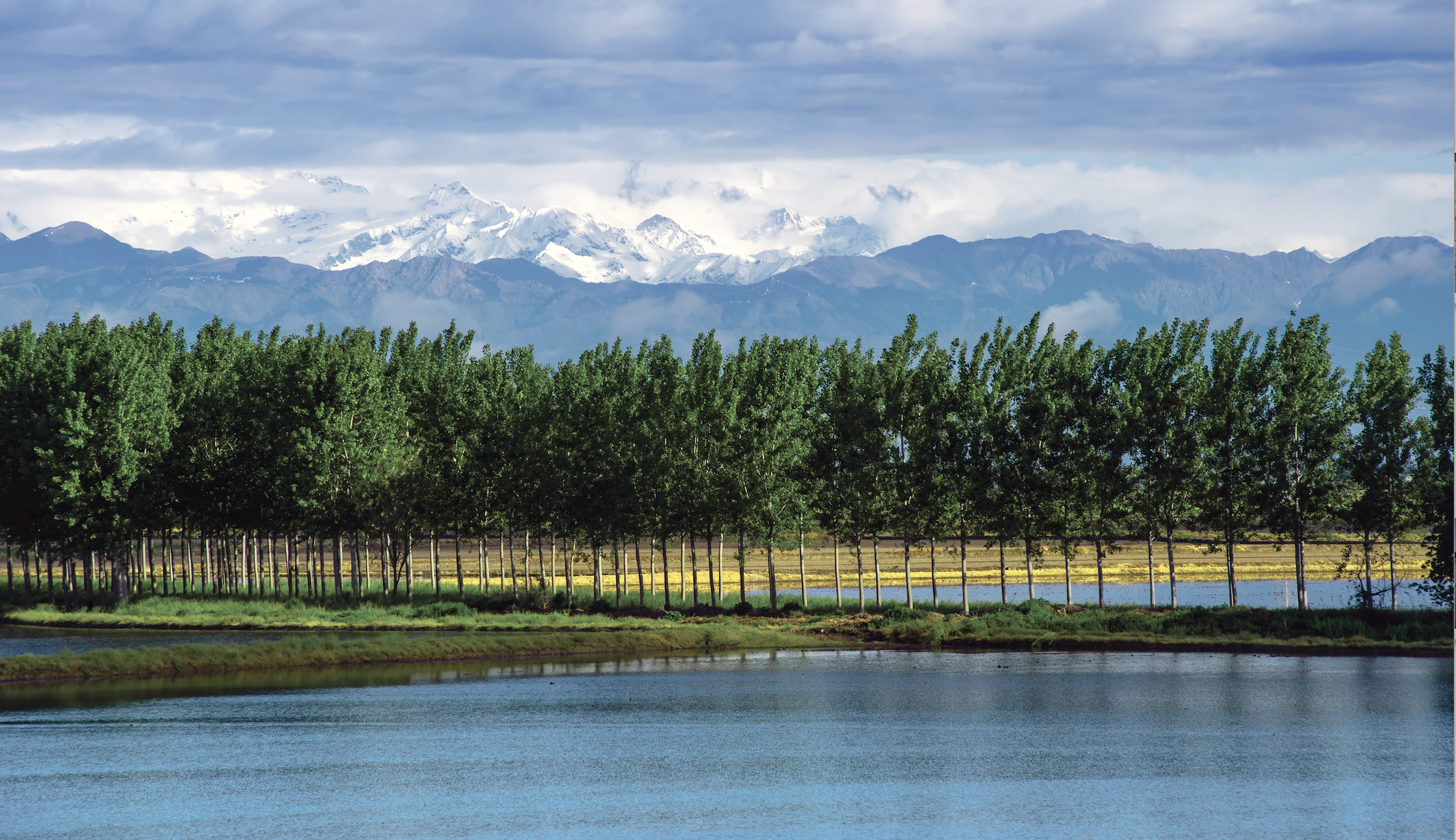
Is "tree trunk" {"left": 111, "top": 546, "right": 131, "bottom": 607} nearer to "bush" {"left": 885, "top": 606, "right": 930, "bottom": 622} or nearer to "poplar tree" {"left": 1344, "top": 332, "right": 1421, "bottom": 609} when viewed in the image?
"bush" {"left": 885, "top": 606, "right": 930, "bottom": 622}

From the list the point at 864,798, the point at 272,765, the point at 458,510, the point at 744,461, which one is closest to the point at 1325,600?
the point at 744,461

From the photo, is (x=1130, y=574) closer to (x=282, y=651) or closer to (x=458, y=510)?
(x=458, y=510)

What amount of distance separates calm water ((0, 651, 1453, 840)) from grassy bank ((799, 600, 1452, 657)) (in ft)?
18.7

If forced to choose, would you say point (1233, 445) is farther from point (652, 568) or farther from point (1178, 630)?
point (652, 568)

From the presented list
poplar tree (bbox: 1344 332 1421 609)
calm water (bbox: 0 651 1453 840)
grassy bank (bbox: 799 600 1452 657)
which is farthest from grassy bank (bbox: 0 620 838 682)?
poplar tree (bbox: 1344 332 1421 609)

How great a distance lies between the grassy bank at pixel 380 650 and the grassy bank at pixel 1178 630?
5.95m

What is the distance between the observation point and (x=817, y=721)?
151ft

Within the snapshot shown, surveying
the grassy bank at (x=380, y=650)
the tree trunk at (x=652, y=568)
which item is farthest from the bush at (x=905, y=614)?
the tree trunk at (x=652, y=568)

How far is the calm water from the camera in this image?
3167 centimetres

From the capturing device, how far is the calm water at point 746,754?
104 ft

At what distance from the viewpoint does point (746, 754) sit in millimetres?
40188

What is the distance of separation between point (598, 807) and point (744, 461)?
165ft

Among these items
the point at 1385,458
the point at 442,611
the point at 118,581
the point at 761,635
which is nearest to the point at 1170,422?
the point at 1385,458

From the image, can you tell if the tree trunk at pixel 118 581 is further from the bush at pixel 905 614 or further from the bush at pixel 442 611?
the bush at pixel 905 614
